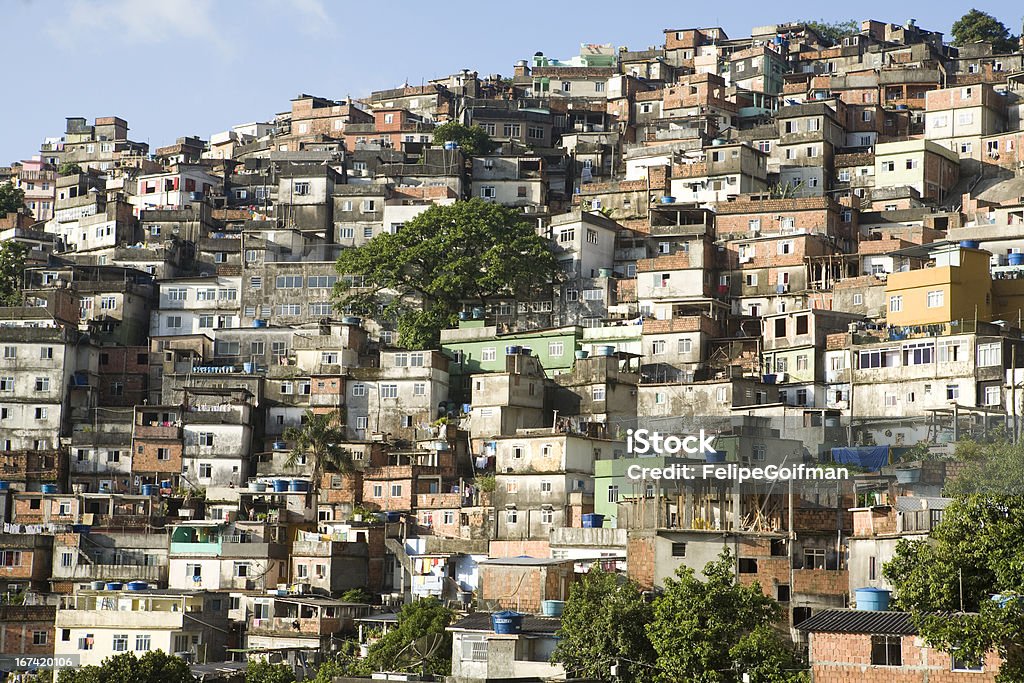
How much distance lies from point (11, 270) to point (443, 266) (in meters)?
22.8

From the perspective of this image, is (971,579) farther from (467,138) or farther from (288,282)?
(467,138)

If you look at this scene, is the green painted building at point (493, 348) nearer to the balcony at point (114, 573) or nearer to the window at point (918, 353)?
the window at point (918, 353)

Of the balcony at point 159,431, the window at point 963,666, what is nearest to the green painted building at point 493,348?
the balcony at point 159,431

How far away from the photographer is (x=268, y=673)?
46969 millimetres

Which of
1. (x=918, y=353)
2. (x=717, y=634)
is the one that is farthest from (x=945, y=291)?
(x=717, y=634)

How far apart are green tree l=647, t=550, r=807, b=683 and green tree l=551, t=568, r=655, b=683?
53 cm

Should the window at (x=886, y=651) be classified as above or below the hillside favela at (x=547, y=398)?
below

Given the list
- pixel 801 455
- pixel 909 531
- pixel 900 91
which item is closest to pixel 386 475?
pixel 801 455

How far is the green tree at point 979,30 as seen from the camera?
109312 millimetres

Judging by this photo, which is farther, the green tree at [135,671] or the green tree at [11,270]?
the green tree at [11,270]

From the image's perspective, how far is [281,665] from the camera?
156ft

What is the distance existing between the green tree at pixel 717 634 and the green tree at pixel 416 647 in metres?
7.50

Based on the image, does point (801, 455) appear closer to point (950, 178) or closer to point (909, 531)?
point (909, 531)

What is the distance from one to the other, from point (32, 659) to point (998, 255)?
135 ft
